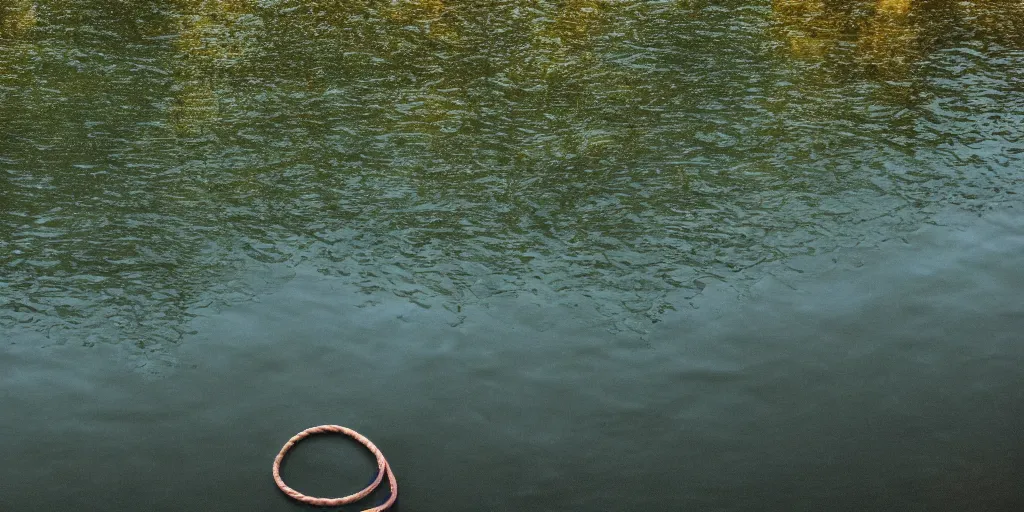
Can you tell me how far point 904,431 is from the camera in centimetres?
774

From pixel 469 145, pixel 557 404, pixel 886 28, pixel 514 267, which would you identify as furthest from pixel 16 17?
pixel 886 28

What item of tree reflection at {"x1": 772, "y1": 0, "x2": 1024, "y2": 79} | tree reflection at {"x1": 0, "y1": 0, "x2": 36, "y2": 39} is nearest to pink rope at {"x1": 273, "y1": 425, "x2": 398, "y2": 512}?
tree reflection at {"x1": 772, "y1": 0, "x2": 1024, "y2": 79}

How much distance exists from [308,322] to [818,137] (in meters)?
7.36

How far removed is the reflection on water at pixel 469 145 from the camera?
9.55m

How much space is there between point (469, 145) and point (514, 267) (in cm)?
296

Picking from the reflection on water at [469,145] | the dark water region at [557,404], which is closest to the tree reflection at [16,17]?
the reflection on water at [469,145]

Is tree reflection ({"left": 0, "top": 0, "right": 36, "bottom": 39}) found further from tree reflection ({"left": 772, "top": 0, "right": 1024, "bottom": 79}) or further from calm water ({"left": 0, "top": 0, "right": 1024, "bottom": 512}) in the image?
tree reflection ({"left": 772, "top": 0, "right": 1024, "bottom": 79})

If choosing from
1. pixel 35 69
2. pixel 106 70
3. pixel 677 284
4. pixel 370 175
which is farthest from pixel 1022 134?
pixel 35 69

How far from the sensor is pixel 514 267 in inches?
380

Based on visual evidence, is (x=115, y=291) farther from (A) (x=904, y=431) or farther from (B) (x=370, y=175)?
(A) (x=904, y=431)

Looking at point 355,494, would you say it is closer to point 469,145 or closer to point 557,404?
point 557,404

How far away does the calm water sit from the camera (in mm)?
7367

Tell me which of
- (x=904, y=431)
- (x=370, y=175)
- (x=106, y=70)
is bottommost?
(x=904, y=431)

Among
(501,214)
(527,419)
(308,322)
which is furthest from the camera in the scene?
(501,214)
